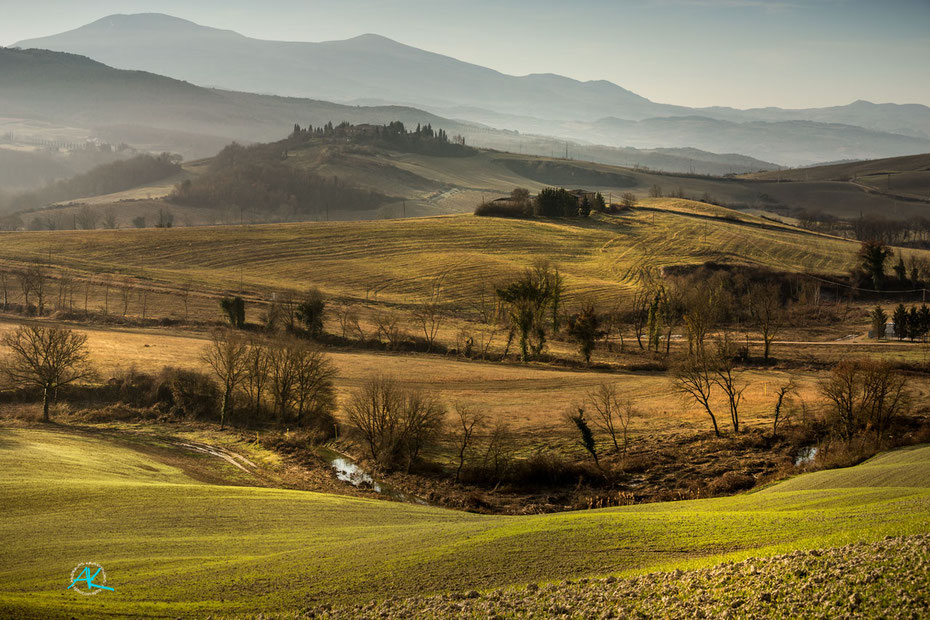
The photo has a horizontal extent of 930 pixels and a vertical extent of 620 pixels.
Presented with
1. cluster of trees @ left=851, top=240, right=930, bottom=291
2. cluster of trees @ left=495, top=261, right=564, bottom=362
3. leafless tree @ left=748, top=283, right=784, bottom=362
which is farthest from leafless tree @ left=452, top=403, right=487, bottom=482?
cluster of trees @ left=851, top=240, right=930, bottom=291

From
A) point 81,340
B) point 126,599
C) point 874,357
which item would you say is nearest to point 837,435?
point 874,357

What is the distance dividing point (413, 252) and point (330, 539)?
327ft

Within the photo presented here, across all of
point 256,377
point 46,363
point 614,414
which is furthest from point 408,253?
point 46,363

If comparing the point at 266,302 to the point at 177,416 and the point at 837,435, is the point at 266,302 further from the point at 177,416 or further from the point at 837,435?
the point at 837,435

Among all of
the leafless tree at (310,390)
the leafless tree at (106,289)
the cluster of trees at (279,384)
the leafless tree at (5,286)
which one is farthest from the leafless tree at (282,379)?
the leafless tree at (5,286)

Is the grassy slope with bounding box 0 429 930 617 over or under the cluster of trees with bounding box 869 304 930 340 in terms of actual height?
under

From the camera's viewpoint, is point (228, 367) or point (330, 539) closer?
point (330, 539)

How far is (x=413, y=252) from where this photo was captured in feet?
414

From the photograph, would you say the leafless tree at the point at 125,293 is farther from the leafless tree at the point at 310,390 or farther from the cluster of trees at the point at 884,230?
the cluster of trees at the point at 884,230

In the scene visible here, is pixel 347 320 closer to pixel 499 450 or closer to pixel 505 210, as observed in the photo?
pixel 499 450

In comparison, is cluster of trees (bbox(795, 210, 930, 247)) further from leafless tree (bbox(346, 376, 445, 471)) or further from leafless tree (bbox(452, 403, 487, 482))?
leafless tree (bbox(346, 376, 445, 471))

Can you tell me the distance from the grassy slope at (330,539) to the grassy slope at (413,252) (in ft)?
221

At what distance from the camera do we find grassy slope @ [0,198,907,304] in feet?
354

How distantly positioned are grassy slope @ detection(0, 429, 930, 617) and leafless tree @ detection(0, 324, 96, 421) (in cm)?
2322
